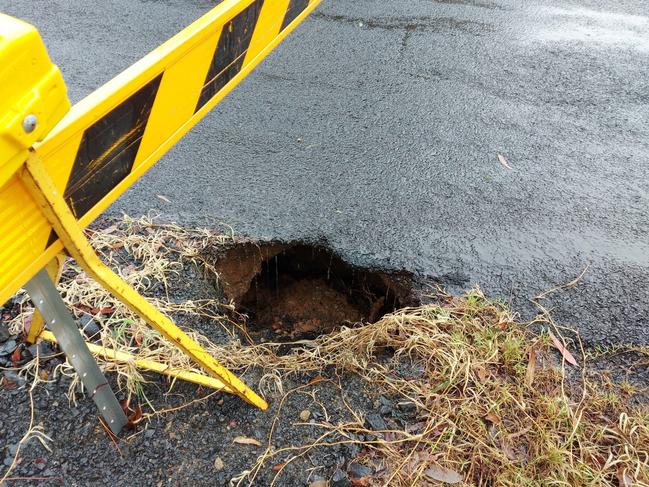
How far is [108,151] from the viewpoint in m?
1.38

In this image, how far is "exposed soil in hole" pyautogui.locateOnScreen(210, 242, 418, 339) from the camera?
9.50ft

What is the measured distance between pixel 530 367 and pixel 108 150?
6.48ft

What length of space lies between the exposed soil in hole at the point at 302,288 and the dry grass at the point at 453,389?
1.06 feet

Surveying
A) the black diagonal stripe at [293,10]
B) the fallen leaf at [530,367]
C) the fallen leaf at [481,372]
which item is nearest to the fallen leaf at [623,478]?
the fallen leaf at [530,367]

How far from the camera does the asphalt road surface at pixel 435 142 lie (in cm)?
294

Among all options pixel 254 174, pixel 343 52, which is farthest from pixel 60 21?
pixel 254 174

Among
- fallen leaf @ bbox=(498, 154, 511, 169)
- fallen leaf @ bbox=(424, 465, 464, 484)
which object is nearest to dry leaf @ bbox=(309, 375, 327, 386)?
fallen leaf @ bbox=(424, 465, 464, 484)

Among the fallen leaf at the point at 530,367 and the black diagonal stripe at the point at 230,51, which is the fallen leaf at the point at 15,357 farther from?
the fallen leaf at the point at 530,367

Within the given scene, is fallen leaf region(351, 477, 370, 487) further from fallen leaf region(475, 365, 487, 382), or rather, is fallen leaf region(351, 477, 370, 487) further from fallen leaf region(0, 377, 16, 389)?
fallen leaf region(0, 377, 16, 389)

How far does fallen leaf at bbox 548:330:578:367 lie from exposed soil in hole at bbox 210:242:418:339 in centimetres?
68

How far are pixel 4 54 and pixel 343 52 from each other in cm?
399

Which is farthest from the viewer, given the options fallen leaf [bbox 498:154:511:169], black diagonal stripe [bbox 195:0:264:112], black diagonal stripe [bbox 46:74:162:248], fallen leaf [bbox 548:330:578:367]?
fallen leaf [bbox 498:154:511:169]

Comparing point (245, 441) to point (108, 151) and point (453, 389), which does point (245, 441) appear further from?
point (108, 151)

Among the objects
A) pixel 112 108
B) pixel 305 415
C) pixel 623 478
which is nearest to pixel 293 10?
pixel 112 108
